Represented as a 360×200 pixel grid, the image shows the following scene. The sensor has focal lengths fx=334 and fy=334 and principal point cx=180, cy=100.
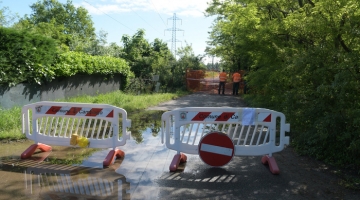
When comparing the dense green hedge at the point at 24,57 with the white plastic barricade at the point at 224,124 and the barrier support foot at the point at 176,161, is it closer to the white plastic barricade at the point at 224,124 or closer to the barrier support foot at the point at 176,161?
the white plastic barricade at the point at 224,124

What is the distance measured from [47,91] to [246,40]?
297 inches

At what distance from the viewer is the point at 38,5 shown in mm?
71062

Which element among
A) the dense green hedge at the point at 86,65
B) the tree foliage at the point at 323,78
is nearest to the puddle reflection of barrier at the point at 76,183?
the tree foliage at the point at 323,78

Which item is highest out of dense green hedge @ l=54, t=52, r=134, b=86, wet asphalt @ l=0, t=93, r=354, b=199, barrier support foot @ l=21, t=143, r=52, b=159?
dense green hedge @ l=54, t=52, r=134, b=86

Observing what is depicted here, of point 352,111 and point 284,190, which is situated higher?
point 352,111

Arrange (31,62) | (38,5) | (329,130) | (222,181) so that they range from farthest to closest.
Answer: (38,5) < (31,62) < (329,130) < (222,181)

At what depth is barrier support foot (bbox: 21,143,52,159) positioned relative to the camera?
656 centimetres

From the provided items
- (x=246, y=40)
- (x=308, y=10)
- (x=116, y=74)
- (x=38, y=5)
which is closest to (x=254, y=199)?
(x=308, y=10)

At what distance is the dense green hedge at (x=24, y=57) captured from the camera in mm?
9602

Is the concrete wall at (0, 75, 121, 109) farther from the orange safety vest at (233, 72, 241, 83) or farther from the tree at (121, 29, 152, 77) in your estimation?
the orange safety vest at (233, 72, 241, 83)

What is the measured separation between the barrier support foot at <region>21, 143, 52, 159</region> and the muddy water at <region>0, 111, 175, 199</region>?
0.29 feet

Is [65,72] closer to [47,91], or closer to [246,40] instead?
[47,91]

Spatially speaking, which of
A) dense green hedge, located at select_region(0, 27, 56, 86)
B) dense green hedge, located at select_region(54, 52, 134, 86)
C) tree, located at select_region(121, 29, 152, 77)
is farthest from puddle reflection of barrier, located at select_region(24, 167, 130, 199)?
tree, located at select_region(121, 29, 152, 77)

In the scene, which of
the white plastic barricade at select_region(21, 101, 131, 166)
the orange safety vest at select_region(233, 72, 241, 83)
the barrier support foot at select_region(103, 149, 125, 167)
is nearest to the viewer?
the barrier support foot at select_region(103, 149, 125, 167)
